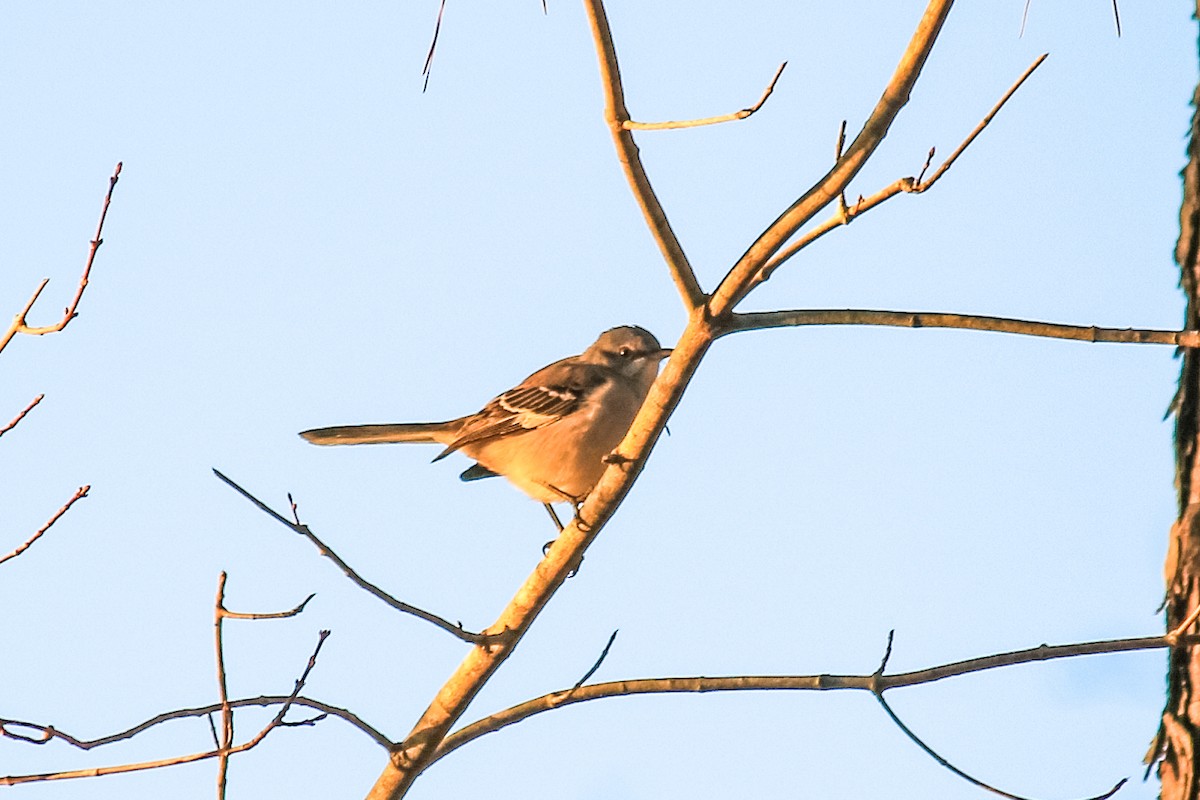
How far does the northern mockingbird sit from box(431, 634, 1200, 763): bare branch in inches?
96.7

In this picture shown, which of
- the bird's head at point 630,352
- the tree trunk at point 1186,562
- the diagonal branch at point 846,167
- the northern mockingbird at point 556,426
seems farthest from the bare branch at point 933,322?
the bird's head at point 630,352

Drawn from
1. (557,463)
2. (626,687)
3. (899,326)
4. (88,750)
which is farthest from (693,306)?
(557,463)

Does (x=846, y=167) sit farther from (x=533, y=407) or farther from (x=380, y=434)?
(x=380, y=434)

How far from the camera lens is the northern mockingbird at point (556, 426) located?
25.1 feet

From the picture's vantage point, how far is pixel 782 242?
4078 mm

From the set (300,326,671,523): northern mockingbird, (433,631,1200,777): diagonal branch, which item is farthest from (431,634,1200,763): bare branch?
(300,326,671,523): northern mockingbird

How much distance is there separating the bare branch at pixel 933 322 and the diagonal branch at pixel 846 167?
0.14 meters

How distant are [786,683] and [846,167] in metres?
1.70

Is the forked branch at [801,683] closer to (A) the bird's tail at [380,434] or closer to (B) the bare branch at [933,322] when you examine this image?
(B) the bare branch at [933,322]

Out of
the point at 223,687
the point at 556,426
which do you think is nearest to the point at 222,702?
the point at 223,687

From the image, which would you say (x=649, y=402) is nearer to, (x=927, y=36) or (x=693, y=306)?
(x=693, y=306)

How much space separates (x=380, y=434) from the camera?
8.38 meters

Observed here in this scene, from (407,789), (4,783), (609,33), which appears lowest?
(4,783)

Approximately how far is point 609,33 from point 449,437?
16.4ft
